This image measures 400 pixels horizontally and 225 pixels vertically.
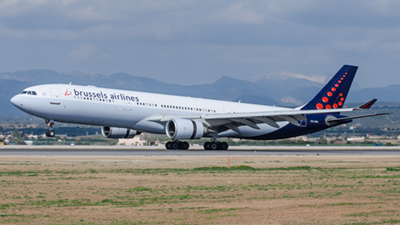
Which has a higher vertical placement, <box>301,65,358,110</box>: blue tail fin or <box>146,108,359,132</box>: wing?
<box>301,65,358,110</box>: blue tail fin

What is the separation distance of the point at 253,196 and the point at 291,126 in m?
37.6

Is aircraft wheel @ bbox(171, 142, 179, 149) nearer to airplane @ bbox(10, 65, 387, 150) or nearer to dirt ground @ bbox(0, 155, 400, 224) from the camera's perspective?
airplane @ bbox(10, 65, 387, 150)

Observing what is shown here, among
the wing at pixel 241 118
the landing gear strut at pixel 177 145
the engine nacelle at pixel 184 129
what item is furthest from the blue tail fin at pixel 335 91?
the engine nacelle at pixel 184 129

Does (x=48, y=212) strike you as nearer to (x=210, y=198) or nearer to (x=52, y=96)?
(x=210, y=198)

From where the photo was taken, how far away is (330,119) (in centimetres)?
5466

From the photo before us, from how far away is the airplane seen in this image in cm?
4306

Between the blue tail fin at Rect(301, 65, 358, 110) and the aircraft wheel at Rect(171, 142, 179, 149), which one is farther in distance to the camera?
the blue tail fin at Rect(301, 65, 358, 110)

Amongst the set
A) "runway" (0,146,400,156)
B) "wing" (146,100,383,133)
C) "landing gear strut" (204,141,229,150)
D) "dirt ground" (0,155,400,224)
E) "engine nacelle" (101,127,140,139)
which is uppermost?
"wing" (146,100,383,133)

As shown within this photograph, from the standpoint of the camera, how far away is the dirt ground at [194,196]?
1341 centimetres

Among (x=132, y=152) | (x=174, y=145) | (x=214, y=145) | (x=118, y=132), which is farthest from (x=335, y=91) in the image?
(x=132, y=152)

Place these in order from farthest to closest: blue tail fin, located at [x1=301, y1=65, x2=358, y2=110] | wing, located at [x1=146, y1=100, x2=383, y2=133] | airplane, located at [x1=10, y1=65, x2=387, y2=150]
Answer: blue tail fin, located at [x1=301, y1=65, x2=358, y2=110] → wing, located at [x1=146, y1=100, x2=383, y2=133] → airplane, located at [x1=10, y1=65, x2=387, y2=150]

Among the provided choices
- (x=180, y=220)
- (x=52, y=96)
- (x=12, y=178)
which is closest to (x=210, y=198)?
(x=180, y=220)

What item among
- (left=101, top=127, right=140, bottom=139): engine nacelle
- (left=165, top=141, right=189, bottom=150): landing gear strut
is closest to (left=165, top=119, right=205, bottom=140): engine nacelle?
(left=165, top=141, right=189, bottom=150): landing gear strut

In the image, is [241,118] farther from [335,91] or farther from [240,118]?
[335,91]
